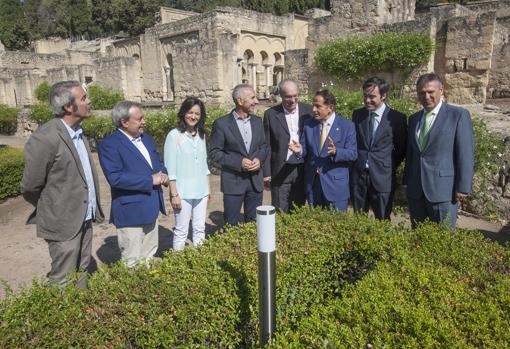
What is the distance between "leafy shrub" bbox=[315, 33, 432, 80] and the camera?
36.3 feet

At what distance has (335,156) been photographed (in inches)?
159

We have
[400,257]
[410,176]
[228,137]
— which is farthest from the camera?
[228,137]

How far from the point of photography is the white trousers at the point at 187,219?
13.7 ft

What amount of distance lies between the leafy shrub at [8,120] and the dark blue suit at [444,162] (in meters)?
16.2

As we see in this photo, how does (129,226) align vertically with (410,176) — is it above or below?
below

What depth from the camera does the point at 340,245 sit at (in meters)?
2.99

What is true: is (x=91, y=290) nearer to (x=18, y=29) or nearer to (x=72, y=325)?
(x=72, y=325)

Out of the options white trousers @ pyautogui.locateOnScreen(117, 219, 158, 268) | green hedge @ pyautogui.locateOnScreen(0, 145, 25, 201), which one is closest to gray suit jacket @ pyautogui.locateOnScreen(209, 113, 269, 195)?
white trousers @ pyautogui.locateOnScreen(117, 219, 158, 268)

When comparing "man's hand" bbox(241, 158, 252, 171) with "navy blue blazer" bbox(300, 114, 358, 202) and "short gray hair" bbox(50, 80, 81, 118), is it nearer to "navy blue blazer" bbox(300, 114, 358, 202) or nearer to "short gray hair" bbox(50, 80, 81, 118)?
"navy blue blazer" bbox(300, 114, 358, 202)

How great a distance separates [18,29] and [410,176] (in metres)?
58.2

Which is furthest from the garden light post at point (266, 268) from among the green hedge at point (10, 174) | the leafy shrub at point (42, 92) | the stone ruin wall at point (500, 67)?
the leafy shrub at point (42, 92)

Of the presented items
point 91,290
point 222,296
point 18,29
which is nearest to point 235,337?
point 222,296

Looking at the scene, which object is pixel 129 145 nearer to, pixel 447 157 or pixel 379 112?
pixel 379 112

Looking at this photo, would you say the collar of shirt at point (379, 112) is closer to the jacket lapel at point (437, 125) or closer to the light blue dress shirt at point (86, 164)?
the jacket lapel at point (437, 125)
